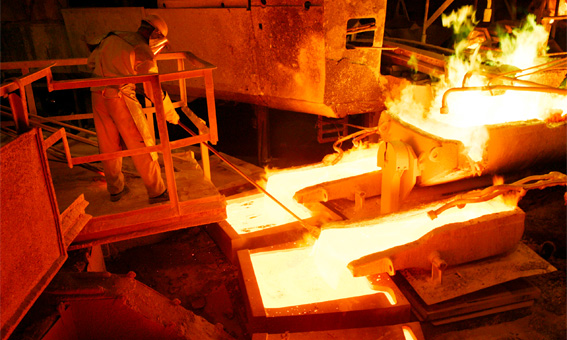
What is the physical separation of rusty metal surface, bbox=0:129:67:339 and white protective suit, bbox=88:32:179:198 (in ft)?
3.97

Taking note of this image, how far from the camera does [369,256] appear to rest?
446 centimetres

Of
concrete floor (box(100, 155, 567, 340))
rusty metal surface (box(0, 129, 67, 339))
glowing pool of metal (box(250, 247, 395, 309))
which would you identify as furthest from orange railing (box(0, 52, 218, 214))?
concrete floor (box(100, 155, 567, 340))

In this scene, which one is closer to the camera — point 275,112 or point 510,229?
point 510,229

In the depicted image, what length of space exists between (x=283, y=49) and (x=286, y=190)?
90.4 inches

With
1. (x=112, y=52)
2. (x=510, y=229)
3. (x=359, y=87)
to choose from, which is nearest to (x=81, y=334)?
(x=112, y=52)

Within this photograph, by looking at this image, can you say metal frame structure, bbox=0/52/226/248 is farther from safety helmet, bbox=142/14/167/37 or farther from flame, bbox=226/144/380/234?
flame, bbox=226/144/380/234

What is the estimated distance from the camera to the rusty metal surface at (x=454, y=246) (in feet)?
14.5

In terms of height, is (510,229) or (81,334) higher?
(510,229)

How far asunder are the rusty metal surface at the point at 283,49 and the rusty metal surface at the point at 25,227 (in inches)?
174

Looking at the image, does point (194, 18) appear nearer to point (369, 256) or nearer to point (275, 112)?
point (275, 112)

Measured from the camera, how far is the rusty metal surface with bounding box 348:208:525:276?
441cm

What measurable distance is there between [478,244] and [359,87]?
334 centimetres

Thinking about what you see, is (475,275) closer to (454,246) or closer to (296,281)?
(454,246)

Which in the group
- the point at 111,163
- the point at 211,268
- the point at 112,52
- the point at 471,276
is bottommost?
the point at 211,268
